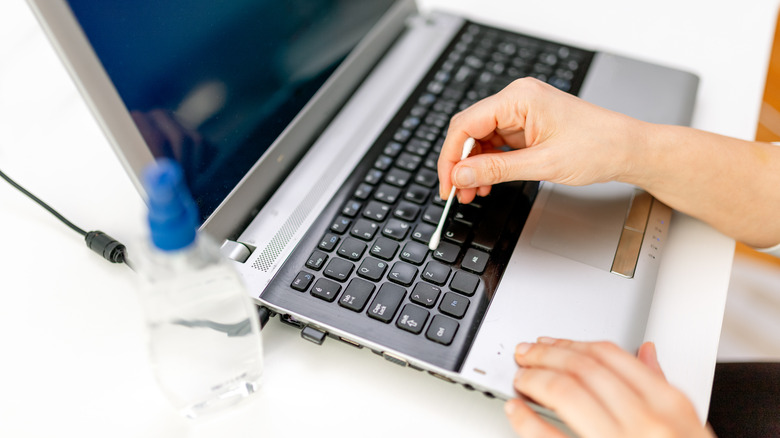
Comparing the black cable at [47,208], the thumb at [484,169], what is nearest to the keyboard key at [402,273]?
the thumb at [484,169]

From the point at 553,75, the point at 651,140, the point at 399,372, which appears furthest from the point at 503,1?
the point at 399,372

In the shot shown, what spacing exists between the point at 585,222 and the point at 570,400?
0.24 m

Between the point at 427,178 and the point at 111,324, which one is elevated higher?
the point at 427,178

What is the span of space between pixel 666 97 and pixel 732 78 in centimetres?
17

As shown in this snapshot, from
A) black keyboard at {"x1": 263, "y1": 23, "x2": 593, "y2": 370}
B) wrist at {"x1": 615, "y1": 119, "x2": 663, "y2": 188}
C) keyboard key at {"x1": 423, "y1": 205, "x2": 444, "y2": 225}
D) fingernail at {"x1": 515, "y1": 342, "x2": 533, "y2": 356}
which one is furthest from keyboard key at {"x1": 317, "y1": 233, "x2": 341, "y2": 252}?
wrist at {"x1": 615, "y1": 119, "x2": 663, "y2": 188}

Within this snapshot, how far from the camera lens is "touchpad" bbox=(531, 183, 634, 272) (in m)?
0.58

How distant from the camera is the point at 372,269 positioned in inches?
21.5

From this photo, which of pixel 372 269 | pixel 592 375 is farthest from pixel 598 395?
pixel 372 269

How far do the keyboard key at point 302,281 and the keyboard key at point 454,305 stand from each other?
5.1 inches

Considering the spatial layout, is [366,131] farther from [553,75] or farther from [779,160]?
[779,160]

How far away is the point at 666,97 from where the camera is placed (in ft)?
2.48

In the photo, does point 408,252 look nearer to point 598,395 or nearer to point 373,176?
point 373,176

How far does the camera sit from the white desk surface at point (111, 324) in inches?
19.4

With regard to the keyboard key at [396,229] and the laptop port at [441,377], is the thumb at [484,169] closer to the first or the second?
the keyboard key at [396,229]
